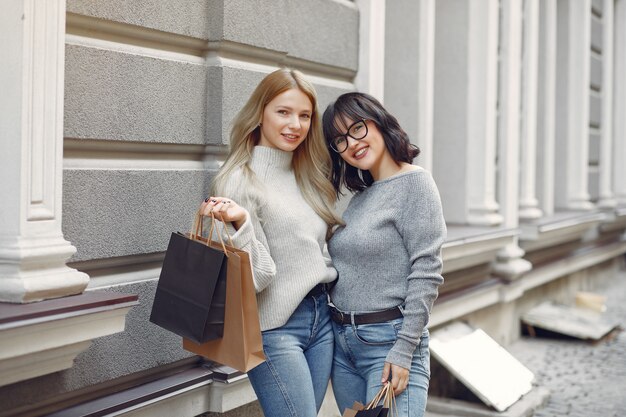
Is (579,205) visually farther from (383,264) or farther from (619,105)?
(383,264)

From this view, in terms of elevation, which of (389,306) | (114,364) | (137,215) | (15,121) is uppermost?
(15,121)

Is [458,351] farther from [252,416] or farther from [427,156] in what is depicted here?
[252,416]

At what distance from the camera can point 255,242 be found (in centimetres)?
291

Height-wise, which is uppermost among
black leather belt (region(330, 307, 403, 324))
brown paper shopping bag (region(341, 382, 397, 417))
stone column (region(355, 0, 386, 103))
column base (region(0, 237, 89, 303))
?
stone column (region(355, 0, 386, 103))

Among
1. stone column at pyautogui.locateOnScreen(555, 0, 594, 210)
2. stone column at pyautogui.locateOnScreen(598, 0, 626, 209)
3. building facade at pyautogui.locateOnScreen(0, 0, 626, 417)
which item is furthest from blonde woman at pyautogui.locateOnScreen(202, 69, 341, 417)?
stone column at pyautogui.locateOnScreen(598, 0, 626, 209)

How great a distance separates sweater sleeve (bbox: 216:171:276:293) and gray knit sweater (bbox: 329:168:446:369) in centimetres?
32

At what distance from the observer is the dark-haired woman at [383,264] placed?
3.03 meters

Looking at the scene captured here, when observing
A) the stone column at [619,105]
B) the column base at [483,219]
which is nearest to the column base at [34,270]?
the column base at [483,219]

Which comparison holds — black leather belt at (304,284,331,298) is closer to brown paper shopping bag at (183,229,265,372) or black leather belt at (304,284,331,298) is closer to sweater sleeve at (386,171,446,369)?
sweater sleeve at (386,171,446,369)

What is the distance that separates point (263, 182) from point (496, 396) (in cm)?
317

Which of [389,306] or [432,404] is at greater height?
[389,306]

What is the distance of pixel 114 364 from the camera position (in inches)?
140

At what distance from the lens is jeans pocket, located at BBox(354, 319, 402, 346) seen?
3061 mm

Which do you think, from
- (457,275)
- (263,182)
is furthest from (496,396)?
(263,182)
